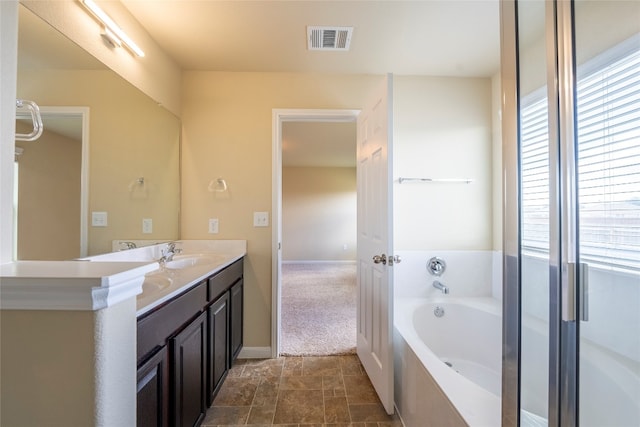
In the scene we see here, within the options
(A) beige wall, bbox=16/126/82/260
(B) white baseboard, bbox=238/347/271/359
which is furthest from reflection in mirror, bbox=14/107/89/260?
(B) white baseboard, bbox=238/347/271/359

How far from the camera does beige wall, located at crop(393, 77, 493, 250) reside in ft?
7.13

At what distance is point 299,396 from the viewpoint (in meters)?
1.67

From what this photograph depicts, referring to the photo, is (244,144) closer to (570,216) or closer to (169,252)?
(169,252)

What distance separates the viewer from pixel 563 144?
2.19 ft

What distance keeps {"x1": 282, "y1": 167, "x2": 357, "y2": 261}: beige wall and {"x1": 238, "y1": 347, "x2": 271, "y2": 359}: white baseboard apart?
13.7ft

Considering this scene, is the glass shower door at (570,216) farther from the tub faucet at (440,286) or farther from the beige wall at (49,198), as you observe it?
the beige wall at (49,198)

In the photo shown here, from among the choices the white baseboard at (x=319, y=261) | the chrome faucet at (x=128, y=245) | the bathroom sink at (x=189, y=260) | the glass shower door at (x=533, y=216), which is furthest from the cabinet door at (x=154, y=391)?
the white baseboard at (x=319, y=261)

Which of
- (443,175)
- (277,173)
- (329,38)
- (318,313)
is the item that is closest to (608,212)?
(443,175)

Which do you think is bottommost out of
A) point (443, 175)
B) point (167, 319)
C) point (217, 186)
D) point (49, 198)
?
point (167, 319)

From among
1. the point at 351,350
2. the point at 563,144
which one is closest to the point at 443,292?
the point at 351,350

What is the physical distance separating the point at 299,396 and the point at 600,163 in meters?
1.91

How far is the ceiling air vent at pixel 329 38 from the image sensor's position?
1.67 metres

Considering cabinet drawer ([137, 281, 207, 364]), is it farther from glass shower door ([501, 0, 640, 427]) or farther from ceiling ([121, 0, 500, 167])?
ceiling ([121, 0, 500, 167])

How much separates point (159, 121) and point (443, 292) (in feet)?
8.53
